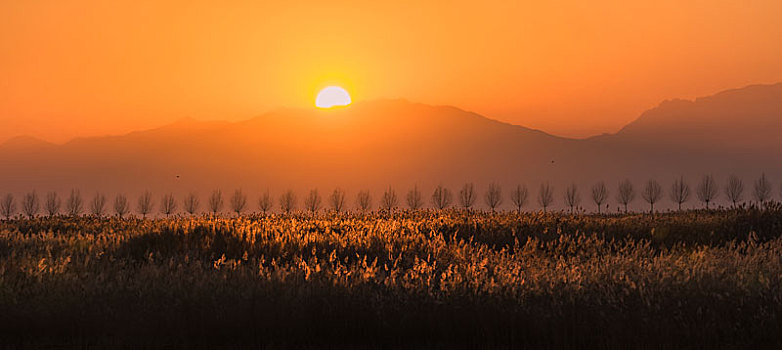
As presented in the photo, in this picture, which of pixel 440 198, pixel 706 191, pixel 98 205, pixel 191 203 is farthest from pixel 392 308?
pixel 706 191

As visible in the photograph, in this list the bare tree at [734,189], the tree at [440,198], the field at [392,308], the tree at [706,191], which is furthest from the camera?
the bare tree at [734,189]

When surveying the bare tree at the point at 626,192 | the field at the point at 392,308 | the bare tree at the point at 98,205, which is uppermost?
the bare tree at the point at 626,192

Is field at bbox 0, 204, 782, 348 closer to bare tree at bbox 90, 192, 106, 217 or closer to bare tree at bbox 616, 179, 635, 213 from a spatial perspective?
bare tree at bbox 90, 192, 106, 217

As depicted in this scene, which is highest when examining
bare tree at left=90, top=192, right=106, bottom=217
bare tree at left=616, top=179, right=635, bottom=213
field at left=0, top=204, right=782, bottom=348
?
bare tree at left=616, top=179, right=635, bottom=213

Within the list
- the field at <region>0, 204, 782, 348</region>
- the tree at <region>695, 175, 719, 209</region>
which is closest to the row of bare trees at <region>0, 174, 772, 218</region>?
the tree at <region>695, 175, 719, 209</region>

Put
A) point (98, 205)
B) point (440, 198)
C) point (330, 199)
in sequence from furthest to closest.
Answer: point (330, 199)
point (98, 205)
point (440, 198)

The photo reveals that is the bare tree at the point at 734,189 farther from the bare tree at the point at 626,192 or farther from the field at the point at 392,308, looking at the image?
the field at the point at 392,308

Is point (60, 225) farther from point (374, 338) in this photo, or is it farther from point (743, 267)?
point (743, 267)

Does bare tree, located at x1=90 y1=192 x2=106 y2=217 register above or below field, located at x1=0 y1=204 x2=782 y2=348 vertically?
above

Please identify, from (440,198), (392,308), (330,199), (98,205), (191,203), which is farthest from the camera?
(330,199)

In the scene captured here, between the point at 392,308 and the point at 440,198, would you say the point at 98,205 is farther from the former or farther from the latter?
the point at 392,308

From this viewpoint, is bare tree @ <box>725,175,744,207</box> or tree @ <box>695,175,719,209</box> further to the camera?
bare tree @ <box>725,175,744,207</box>

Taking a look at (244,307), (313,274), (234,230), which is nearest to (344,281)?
(313,274)

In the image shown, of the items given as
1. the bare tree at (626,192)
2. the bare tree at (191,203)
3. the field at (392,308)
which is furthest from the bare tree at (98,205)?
the field at (392,308)
